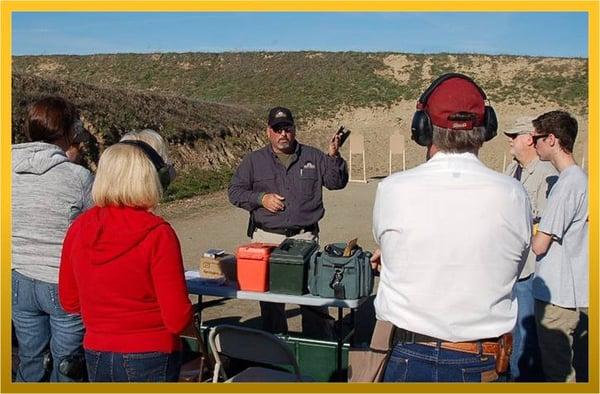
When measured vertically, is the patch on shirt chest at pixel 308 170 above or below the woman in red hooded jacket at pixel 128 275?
above

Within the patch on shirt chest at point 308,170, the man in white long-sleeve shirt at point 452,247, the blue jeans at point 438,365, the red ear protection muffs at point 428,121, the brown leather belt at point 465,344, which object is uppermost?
the red ear protection muffs at point 428,121

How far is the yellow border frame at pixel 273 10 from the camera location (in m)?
2.91

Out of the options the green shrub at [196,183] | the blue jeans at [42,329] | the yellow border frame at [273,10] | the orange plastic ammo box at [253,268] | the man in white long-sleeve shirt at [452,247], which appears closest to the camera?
the man in white long-sleeve shirt at [452,247]

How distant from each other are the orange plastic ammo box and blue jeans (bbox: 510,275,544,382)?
1484 mm

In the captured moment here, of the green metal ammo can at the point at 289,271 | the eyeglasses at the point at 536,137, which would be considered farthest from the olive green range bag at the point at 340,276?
the eyeglasses at the point at 536,137

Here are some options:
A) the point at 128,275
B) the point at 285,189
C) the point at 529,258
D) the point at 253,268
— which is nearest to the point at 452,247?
the point at 128,275

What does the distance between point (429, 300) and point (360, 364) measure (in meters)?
0.71

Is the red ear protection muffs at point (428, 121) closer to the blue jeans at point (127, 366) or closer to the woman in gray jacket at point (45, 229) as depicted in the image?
the blue jeans at point (127, 366)

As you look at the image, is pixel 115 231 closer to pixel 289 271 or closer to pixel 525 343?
pixel 289 271

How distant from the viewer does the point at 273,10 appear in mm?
3453

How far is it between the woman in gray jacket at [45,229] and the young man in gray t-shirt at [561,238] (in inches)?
93.2

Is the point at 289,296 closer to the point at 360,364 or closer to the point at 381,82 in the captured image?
the point at 360,364

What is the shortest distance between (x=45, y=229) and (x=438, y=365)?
196 cm

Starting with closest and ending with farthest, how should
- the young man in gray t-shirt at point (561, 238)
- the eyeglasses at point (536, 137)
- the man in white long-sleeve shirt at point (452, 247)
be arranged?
the man in white long-sleeve shirt at point (452, 247) → the young man in gray t-shirt at point (561, 238) → the eyeglasses at point (536, 137)
